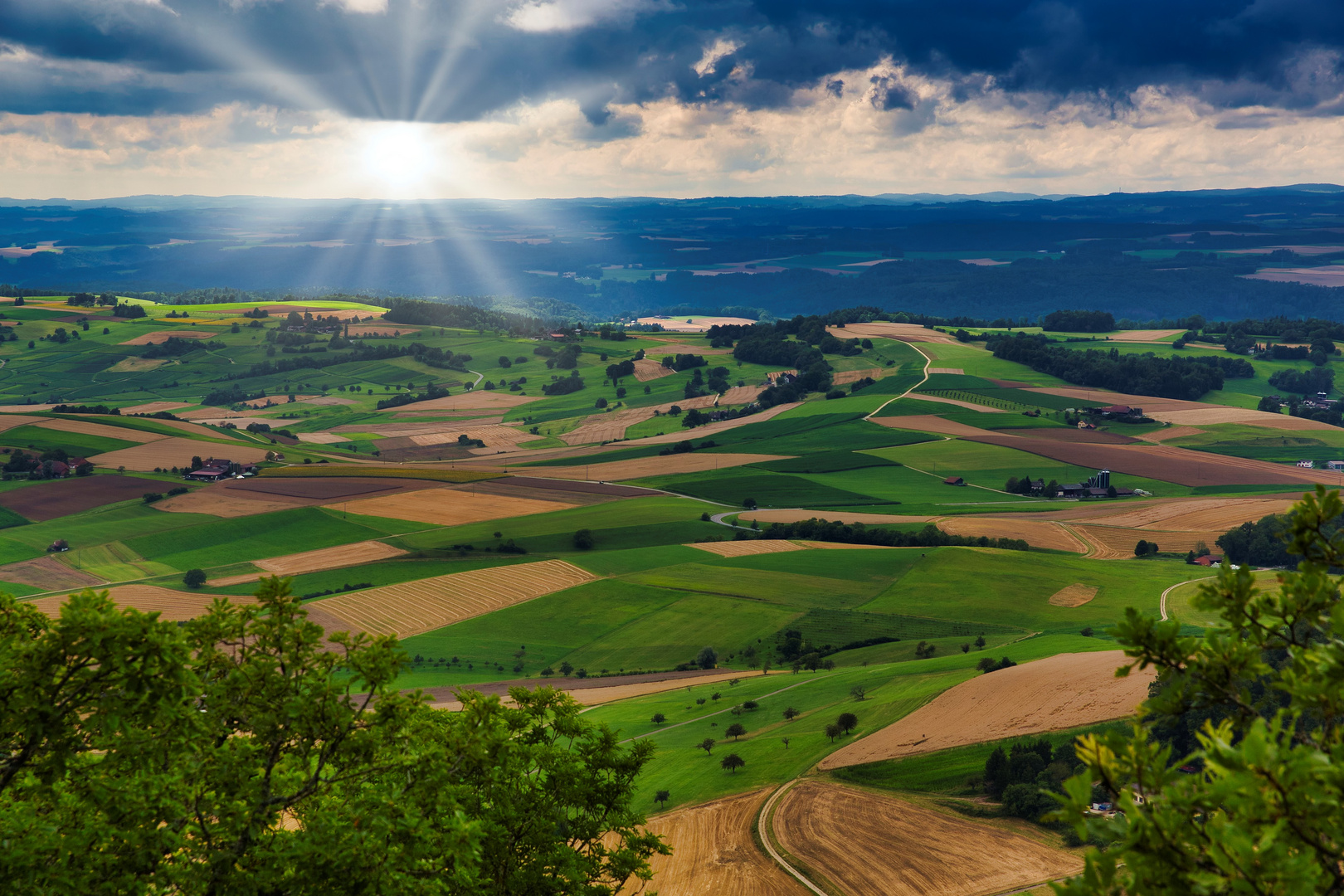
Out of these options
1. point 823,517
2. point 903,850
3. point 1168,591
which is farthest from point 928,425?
point 903,850

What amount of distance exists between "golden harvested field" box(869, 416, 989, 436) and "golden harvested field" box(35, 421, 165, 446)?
137 meters

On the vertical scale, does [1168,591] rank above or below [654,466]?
below

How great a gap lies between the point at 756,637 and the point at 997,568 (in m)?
29.2

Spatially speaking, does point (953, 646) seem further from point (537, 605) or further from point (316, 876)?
point (316, 876)

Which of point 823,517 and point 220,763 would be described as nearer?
point 220,763

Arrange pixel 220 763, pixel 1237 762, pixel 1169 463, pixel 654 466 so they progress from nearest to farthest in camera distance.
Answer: pixel 1237 762
pixel 220 763
pixel 1169 463
pixel 654 466

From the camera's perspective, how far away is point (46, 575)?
10525cm

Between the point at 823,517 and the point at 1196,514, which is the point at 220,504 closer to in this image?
the point at 823,517

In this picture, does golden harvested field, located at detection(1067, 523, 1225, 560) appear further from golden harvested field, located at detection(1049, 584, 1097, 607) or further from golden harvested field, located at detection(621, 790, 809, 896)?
golden harvested field, located at detection(621, 790, 809, 896)

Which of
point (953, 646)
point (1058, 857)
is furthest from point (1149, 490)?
point (1058, 857)

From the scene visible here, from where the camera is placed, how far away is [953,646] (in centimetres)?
8031

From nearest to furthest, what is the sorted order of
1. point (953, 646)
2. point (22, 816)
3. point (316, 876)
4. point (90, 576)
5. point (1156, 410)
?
point (22, 816) < point (316, 876) < point (953, 646) < point (90, 576) < point (1156, 410)

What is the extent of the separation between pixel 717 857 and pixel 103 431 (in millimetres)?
168881

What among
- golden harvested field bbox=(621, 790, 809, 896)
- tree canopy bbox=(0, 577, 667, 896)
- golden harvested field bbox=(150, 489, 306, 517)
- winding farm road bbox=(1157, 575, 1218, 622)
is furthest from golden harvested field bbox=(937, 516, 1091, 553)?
tree canopy bbox=(0, 577, 667, 896)
